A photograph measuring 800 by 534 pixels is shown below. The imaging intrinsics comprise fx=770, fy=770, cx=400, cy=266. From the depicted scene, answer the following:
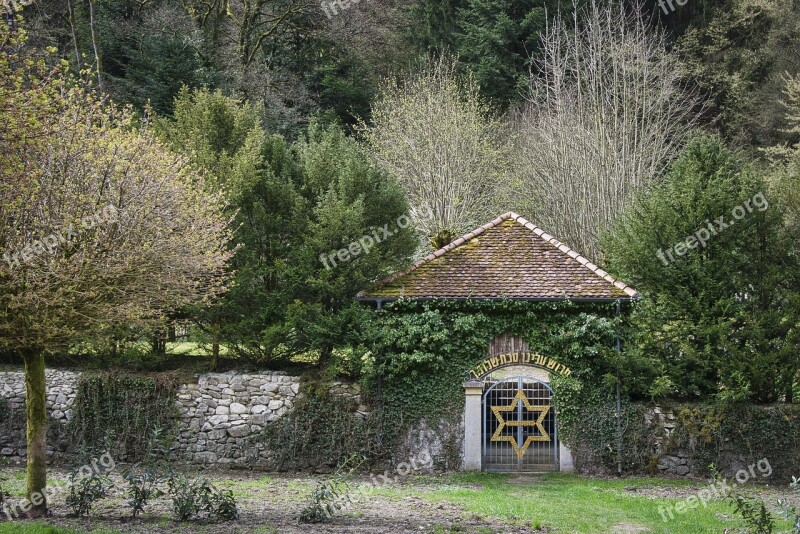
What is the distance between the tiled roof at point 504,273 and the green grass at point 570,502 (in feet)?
12.4

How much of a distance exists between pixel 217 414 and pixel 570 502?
786 centimetres

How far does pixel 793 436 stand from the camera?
16.0 meters

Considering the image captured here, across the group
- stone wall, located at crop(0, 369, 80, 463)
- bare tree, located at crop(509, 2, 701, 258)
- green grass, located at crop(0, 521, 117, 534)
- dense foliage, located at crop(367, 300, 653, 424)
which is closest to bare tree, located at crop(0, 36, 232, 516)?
green grass, located at crop(0, 521, 117, 534)

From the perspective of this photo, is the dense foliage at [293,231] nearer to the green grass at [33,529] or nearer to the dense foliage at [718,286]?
the dense foliage at [718,286]

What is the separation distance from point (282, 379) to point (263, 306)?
5.83ft

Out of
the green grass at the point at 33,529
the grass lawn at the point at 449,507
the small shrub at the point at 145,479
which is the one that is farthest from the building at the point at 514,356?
the green grass at the point at 33,529

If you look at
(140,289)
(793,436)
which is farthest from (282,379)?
(793,436)

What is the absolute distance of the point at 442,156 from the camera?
25.5 meters

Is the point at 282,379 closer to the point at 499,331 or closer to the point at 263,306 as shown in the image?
the point at 263,306

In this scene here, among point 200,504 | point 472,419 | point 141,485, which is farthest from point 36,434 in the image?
point 472,419

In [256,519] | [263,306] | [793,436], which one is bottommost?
[256,519]

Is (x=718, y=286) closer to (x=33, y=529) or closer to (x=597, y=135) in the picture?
(x=597, y=135)

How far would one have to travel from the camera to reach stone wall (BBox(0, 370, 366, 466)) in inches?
655

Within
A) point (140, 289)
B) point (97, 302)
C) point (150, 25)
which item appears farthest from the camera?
point (150, 25)
